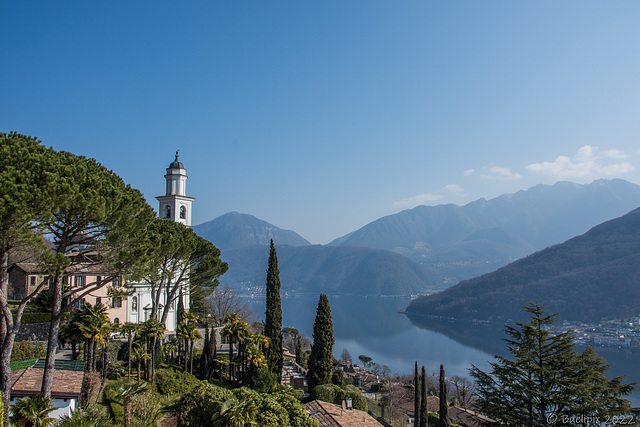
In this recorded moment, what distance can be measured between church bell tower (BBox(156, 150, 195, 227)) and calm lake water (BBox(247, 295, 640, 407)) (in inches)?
1289

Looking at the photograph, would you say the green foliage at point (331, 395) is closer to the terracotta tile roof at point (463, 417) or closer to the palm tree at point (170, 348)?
the palm tree at point (170, 348)

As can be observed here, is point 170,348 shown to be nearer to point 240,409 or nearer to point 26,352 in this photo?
point 26,352

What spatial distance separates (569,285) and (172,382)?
13237 centimetres

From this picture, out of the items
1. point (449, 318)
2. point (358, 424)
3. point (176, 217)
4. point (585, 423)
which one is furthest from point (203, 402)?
point (449, 318)

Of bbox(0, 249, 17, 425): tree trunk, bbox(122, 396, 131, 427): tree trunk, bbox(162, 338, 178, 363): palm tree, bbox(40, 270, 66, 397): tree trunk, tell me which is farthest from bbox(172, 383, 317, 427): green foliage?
bbox(162, 338, 178, 363): palm tree

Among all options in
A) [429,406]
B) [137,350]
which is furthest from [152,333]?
[429,406]

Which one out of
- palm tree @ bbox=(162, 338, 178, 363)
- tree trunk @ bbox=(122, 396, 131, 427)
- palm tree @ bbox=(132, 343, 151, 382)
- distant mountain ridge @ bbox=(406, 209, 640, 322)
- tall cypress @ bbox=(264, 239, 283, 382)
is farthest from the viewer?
distant mountain ridge @ bbox=(406, 209, 640, 322)

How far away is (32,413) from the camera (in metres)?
10.5

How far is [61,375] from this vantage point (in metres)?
14.3

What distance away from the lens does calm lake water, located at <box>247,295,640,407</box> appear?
7044 cm

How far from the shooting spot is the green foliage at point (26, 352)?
59.2ft

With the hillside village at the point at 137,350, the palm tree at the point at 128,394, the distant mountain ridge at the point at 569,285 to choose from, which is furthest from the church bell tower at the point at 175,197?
the distant mountain ridge at the point at 569,285

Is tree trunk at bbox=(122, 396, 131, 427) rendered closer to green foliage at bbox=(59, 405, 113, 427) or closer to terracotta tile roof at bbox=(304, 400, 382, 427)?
green foliage at bbox=(59, 405, 113, 427)

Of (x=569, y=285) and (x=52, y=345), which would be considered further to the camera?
(x=569, y=285)
